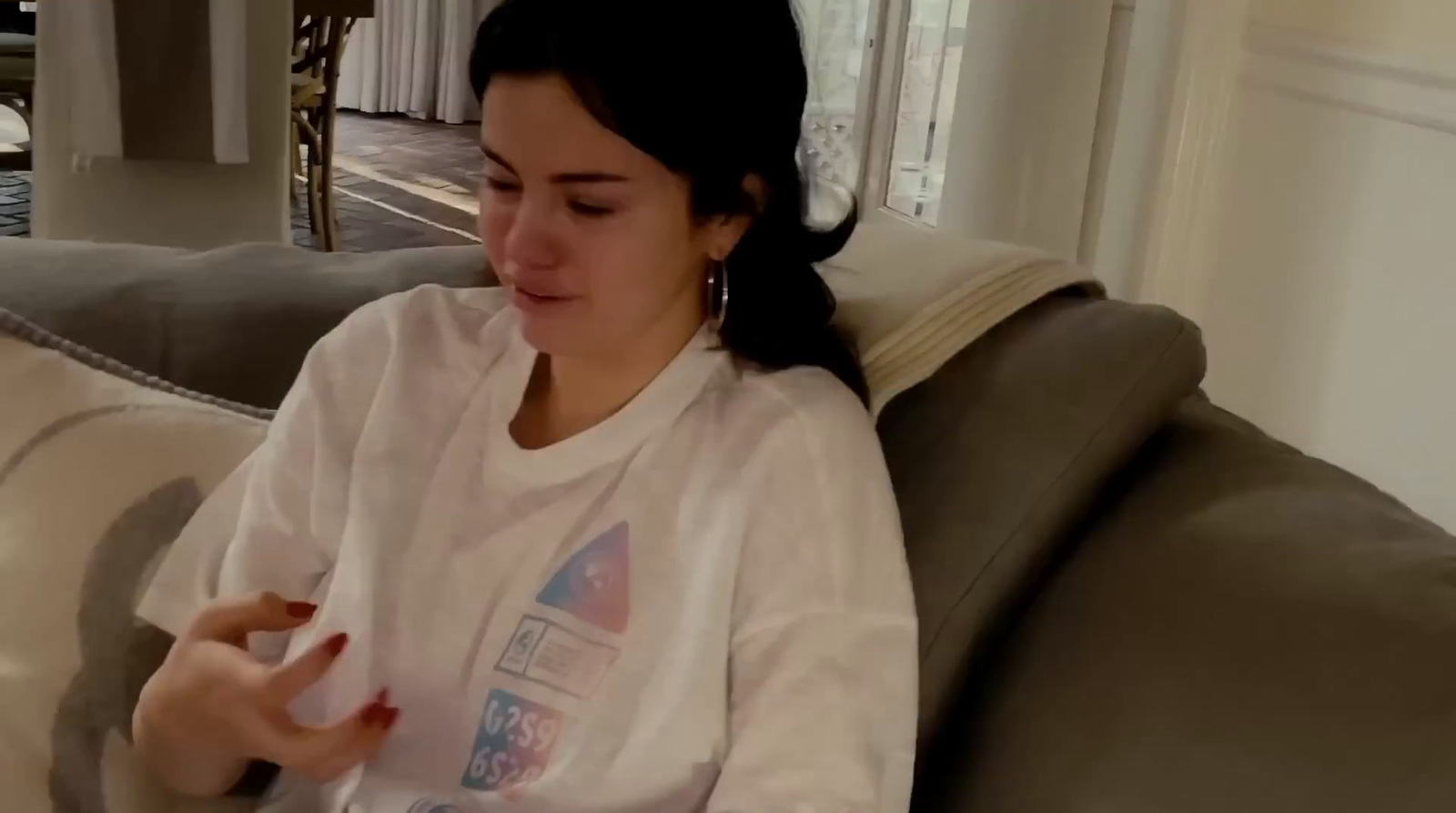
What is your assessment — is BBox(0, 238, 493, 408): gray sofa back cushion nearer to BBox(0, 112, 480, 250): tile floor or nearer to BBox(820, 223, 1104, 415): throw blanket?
BBox(820, 223, 1104, 415): throw blanket

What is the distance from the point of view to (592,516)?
92 centimetres

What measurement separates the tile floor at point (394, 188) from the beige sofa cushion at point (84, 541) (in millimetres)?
2860

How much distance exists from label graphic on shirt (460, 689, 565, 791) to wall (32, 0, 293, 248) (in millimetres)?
1823

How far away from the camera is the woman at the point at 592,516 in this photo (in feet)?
2.72

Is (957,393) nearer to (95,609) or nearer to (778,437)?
(778,437)

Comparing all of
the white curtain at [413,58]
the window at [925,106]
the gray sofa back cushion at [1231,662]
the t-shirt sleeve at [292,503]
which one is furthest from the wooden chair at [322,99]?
the gray sofa back cushion at [1231,662]

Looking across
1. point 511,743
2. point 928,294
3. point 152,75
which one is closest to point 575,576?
point 511,743

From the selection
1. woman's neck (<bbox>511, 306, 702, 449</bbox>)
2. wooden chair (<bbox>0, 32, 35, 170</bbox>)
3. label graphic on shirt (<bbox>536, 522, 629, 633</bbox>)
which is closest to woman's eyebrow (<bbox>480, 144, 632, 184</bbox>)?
woman's neck (<bbox>511, 306, 702, 449</bbox>)

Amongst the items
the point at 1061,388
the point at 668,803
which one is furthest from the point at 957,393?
the point at 668,803

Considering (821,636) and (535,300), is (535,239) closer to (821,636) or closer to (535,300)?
(535,300)

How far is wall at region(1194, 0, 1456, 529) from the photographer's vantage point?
1.66 metres

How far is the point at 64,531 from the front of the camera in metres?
1.04

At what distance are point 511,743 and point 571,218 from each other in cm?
36

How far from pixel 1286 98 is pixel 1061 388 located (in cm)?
122
